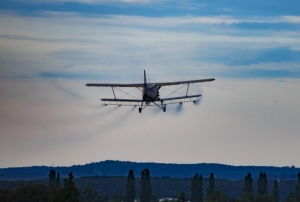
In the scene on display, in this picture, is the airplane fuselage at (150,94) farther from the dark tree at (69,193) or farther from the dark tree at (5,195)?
the dark tree at (5,195)

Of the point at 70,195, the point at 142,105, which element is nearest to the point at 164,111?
the point at 142,105

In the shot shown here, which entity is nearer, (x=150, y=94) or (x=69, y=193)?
(x=69, y=193)

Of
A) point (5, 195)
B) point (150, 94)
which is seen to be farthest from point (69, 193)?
point (5, 195)

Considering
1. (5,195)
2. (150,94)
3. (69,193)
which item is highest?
(150,94)

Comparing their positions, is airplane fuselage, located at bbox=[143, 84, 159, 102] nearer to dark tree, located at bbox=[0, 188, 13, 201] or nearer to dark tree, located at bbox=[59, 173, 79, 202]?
dark tree, located at bbox=[59, 173, 79, 202]

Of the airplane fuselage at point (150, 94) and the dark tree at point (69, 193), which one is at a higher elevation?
the airplane fuselage at point (150, 94)

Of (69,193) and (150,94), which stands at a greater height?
(150,94)

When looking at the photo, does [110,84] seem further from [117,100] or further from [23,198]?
[23,198]

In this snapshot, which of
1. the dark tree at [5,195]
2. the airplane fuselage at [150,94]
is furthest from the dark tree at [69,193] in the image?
the airplane fuselage at [150,94]

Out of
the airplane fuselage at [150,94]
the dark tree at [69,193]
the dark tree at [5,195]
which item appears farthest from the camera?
the dark tree at [5,195]

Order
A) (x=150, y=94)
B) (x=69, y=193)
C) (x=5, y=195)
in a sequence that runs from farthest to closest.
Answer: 1. (x=5, y=195)
2. (x=150, y=94)
3. (x=69, y=193)

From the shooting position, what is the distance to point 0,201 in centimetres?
15725

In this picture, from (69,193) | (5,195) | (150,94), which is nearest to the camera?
(69,193)

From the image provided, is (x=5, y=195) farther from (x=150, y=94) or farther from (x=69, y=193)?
(x=150, y=94)
